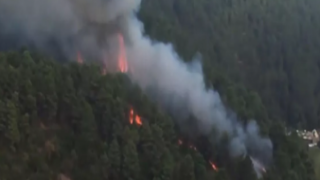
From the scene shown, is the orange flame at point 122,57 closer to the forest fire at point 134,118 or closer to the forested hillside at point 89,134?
the forested hillside at point 89,134

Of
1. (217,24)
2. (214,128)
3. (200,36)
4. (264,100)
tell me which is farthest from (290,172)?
(217,24)

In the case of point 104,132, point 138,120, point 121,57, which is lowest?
point 104,132

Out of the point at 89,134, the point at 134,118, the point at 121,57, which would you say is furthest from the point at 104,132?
the point at 121,57

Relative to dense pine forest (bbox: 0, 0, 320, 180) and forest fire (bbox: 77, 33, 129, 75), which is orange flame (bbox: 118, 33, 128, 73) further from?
dense pine forest (bbox: 0, 0, 320, 180)

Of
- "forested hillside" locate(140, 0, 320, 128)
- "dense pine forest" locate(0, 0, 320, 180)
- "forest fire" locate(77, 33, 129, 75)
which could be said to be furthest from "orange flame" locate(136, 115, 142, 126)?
"forested hillside" locate(140, 0, 320, 128)

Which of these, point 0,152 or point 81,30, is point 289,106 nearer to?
point 81,30

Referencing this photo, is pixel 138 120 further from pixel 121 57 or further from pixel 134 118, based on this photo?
pixel 121 57
